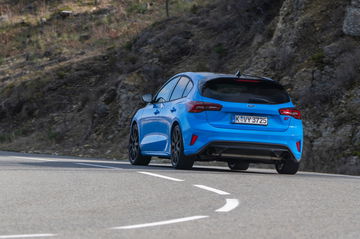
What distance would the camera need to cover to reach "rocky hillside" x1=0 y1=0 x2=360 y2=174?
818 inches

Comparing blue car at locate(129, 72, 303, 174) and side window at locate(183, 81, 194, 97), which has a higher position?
side window at locate(183, 81, 194, 97)

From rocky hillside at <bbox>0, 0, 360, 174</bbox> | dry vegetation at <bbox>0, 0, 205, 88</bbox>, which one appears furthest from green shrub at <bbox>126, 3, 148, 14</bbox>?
rocky hillside at <bbox>0, 0, 360, 174</bbox>

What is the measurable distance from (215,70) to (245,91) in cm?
1484

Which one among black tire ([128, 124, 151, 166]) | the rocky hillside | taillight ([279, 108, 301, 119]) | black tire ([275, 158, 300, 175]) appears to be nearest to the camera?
taillight ([279, 108, 301, 119])

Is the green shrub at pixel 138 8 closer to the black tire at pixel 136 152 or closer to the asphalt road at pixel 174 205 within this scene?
the black tire at pixel 136 152

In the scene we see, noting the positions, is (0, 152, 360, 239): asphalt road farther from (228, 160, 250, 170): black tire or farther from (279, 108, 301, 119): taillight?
(228, 160, 250, 170): black tire

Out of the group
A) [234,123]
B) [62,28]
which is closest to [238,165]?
[234,123]

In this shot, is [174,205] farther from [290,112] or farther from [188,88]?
[188,88]

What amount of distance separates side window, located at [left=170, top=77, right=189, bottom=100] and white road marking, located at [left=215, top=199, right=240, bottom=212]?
5.48 m

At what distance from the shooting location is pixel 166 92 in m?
15.9

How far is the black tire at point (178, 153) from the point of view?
1408 cm

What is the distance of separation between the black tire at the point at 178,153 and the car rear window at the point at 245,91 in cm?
94

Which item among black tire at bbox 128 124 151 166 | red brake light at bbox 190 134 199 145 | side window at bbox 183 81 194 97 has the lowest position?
black tire at bbox 128 124 151 166

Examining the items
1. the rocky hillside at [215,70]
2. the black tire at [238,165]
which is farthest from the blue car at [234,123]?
the rocky hillside at [215,70]
